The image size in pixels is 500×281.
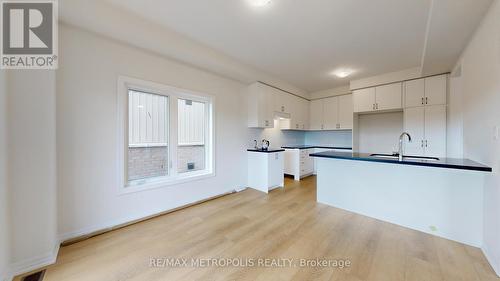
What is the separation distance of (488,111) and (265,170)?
10.4 feet

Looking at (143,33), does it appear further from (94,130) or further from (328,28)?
(328,28)

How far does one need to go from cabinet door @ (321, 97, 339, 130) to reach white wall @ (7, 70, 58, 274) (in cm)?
588

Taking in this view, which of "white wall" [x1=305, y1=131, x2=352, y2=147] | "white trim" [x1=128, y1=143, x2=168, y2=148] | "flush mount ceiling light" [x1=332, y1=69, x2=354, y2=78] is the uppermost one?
"flush mount ceiling light" [x1=332, y1=69, x2=354, y2=78]

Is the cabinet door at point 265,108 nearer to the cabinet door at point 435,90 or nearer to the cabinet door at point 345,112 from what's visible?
the cabinet door at point 345,112

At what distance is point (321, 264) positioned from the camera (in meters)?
1.71

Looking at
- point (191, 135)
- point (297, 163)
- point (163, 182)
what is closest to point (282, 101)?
point (297, 163)

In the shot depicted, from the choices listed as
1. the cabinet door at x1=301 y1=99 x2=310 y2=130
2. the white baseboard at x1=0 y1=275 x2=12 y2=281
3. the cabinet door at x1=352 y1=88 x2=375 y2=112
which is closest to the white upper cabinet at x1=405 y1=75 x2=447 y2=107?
the cabinet door at x1=352 y1=88 x2=375 y2=112

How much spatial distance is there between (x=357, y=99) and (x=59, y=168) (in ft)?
19.0

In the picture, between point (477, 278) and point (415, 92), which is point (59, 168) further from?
point (415, 92)

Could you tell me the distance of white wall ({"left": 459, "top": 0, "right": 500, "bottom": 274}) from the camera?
5.34 feet

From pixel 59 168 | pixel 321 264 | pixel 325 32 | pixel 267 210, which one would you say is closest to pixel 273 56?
pixel 325 32

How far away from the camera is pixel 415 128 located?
390 cm

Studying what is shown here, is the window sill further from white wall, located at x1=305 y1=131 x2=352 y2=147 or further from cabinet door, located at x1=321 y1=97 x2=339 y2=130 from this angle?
white wall, located at x1=305 y1=131 x2=352 y2=147

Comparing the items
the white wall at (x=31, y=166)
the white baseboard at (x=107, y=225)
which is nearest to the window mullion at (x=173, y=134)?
the white baseboard at (x=107, y=225)
